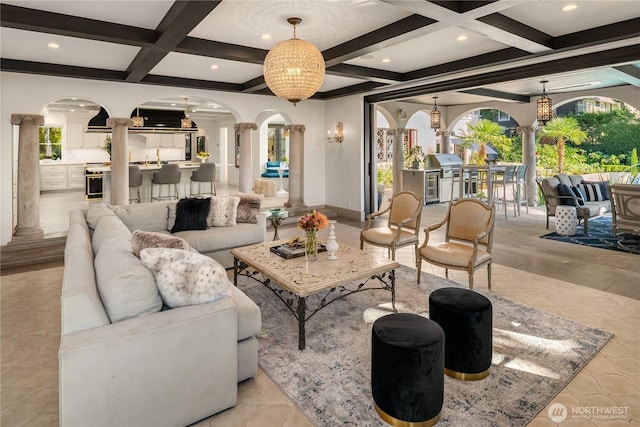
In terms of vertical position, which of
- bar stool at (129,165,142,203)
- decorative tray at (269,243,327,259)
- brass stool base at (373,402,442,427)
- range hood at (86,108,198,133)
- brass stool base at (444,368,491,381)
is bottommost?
brass stool base at (373,402,442,427)

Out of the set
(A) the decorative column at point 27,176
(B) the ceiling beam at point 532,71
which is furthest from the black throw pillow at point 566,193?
(A) the decorative column at point 27,176

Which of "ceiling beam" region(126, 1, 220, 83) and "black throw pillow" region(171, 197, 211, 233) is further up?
"ceiling beam" region(126, 1, 220, 83)

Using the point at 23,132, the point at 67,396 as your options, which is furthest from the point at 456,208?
the point at 23,132

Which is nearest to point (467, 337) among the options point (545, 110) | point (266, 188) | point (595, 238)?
point (595, 238)

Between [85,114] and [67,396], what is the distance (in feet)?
43.9

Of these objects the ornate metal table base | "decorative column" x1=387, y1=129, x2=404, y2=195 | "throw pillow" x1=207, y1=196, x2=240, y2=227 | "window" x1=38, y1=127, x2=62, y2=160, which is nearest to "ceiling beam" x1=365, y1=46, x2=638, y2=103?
"decorative column" x1=387, y1=129, x2=404, y2=195

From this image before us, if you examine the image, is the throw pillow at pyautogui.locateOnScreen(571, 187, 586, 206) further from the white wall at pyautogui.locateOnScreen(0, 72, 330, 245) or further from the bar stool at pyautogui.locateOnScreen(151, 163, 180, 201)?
the bar stool at pyautogui.locateOnScreen(151, 163, 180, 201)

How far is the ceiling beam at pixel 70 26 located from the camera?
3502mm

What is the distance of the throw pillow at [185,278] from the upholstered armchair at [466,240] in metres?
2.36

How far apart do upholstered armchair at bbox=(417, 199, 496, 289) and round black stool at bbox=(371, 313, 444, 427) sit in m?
1.78

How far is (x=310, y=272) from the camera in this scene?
3.14 m

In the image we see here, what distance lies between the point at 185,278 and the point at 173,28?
2.72 m

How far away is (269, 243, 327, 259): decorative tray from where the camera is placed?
355 centimetres

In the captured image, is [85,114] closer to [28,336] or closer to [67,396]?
[28,336]
